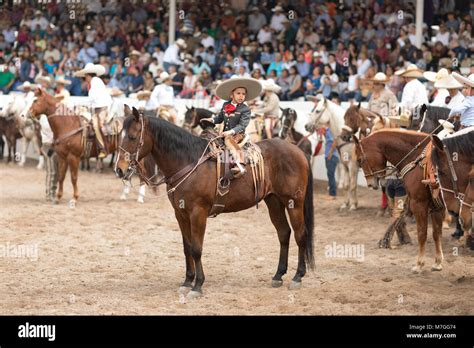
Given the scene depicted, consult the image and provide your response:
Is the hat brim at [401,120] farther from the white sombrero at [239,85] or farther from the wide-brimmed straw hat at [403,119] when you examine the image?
the white sombrero at [239,85]

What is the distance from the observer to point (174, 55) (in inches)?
978

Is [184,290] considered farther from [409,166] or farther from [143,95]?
[143,95]

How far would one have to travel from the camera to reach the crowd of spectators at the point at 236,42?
20.2 meters

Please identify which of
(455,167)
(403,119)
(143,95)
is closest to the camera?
(455,167)

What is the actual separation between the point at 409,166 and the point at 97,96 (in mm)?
7499

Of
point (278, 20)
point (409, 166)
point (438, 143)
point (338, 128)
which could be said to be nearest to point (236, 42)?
point (278, 20)

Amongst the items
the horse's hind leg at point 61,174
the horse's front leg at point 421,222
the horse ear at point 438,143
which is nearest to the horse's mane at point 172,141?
the horse ear at point 438,143

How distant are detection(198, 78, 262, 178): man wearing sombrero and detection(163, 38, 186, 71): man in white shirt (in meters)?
15.1

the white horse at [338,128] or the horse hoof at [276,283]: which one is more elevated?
the white horse at [338,128]

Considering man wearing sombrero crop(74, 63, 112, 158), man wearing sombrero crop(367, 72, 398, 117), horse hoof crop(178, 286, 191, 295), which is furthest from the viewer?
man wearing sombrero crop(74, 63, 112, 158)

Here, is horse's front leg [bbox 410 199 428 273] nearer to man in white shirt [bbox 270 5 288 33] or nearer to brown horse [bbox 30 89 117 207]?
brown horse [bbox 30 89 117 207]

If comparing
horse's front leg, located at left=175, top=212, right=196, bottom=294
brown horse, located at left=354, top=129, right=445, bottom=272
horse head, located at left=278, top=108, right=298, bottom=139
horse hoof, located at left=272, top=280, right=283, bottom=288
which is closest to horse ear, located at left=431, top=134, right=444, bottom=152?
brown horse, located at left=354, top=129, right=445, bottom=272

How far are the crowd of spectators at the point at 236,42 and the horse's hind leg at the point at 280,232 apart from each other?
8.83 meters

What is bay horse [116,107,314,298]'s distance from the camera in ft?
30.0
